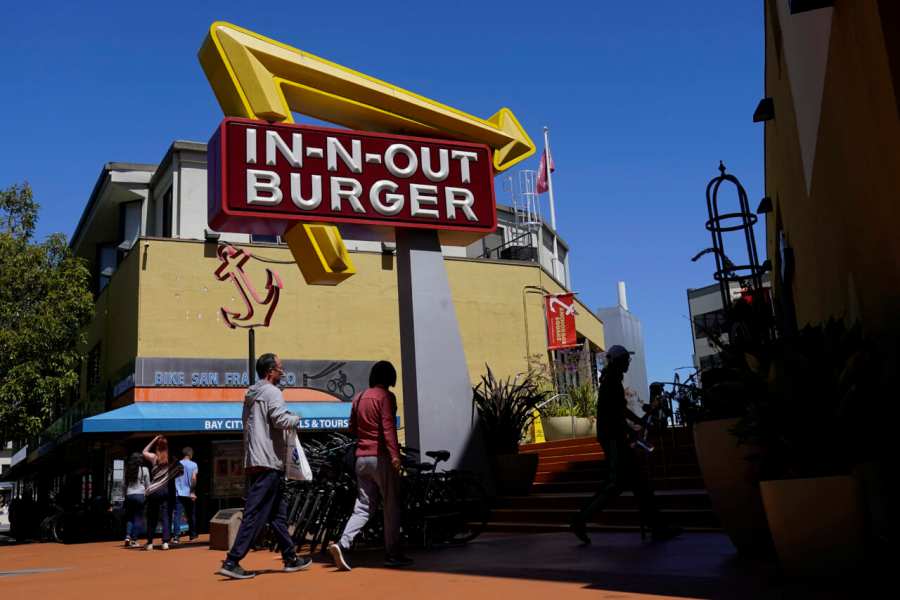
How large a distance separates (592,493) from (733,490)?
4.67 m

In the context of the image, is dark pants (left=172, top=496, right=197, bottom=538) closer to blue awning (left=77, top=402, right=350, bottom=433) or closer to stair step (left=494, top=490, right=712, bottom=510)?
blue awning (left=77, top=402, right=350, bottom=433)

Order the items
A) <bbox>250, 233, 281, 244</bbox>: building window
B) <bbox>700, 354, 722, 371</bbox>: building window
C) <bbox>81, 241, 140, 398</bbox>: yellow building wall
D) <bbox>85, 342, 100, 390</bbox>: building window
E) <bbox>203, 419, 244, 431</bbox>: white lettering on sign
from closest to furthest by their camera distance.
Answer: <bbox>700, 354, 722, 371</bbox>: building window, <bbox>203, 419, 244, 431</bbox>: white lettering on sign, <bbox>81, 241, 140, 398</bbox>: yellow building wall, <bbox>250, 233, 281, 244</bbox>: building window, <bbox>85, 342, 100, 390</bbox>: building window

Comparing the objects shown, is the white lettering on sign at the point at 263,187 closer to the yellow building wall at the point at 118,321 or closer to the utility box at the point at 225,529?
the utility box at the point at 225,529

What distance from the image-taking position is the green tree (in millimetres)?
21219

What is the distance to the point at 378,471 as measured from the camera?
7.14m

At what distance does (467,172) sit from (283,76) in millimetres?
2937

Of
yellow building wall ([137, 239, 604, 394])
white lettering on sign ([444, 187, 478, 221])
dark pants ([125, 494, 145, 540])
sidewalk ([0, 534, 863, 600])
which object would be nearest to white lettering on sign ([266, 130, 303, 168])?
white lettering on sign ([444, 187, 478, 221])

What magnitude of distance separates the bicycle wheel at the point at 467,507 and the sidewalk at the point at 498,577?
0.18 metres

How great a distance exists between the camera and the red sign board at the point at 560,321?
26.4m

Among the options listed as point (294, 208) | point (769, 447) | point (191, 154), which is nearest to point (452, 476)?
point (294, 208)

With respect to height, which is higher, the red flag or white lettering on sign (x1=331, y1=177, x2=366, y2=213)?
the red flag

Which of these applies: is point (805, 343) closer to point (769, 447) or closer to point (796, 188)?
point (769, 447)

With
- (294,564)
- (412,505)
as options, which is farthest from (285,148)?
(294,564)

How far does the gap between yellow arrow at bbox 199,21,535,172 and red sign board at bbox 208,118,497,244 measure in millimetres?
336
